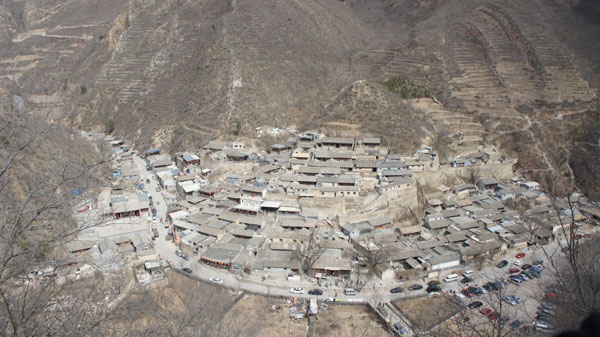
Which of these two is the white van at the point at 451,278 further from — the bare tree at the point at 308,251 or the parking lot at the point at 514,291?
the bare tree at the point at 308,251

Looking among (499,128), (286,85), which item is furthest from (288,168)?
(499,128)

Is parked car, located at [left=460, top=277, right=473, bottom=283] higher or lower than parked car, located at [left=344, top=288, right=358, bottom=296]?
lower

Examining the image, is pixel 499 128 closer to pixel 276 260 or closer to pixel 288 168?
pixel 288 168

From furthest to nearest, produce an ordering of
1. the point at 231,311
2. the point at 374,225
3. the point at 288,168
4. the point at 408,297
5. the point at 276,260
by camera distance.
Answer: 1. the point at 288,168
2. the point at 374,225
3. the point at 276,260
4. the point at 408,297
5. the point at 231,311

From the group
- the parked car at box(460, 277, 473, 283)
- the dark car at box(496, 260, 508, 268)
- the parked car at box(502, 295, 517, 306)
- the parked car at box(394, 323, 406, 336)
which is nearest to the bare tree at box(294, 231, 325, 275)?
the parked car at box(394, 323, 406, 336)

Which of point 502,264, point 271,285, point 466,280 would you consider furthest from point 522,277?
point 271,285

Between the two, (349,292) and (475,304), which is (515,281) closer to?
(475,304)

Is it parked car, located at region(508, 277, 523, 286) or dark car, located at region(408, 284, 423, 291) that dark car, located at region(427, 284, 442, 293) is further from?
parked car, located at region(508, 277, 523, 286)
